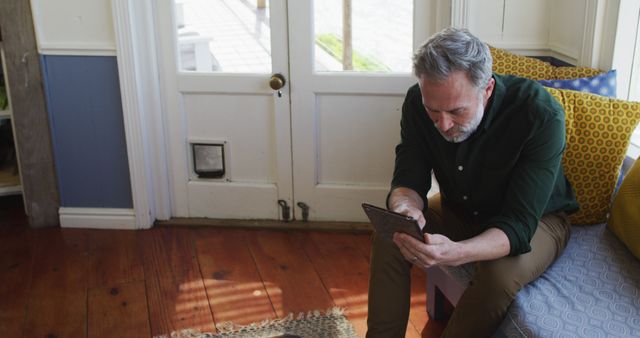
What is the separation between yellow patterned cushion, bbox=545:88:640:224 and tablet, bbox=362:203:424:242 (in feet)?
2.23

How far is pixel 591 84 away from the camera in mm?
2381

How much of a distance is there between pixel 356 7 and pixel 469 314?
1.64 metres

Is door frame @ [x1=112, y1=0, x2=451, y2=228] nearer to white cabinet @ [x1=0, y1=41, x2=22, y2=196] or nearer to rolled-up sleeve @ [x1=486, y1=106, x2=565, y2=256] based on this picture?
white cabinet @ [x1=0, y1=41, x2=22, y2=196]

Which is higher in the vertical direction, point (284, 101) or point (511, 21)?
point (511, 21)

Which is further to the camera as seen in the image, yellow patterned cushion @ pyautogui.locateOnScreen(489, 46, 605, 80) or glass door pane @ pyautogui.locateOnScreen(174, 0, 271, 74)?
glass door pane @ pyautogui.locateOnScreen(174, 0, 271, 74)

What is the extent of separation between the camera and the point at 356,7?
10.1 ft

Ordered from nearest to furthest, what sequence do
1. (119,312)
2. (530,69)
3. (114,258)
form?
(530,69) < (119,312) < (114,258)

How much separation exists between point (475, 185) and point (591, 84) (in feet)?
2.19

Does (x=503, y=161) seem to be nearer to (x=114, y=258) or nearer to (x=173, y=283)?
(x=173, y=283)

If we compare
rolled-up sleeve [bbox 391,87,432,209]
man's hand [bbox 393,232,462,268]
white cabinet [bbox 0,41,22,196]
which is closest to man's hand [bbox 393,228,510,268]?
man's hand [bbox 393,232,462,268]

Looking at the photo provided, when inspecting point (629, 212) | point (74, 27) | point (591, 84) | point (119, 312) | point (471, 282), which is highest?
point (74, 27)

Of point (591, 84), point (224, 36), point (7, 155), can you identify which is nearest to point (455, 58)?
point (591, 84)

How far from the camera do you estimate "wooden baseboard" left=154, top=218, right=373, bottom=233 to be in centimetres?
331

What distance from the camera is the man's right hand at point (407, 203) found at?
2033 mm
